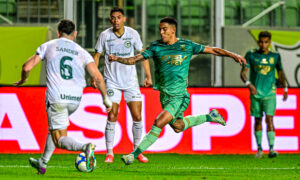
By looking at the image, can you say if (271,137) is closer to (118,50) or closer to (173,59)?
(118,50)

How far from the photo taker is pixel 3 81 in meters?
11.9

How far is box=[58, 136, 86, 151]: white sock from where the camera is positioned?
23.1 ft

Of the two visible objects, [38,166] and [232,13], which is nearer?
[38,166]

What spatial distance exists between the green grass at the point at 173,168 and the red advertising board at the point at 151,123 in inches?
15.8

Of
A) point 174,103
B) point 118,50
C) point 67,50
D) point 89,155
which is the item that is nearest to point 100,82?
point 67,50

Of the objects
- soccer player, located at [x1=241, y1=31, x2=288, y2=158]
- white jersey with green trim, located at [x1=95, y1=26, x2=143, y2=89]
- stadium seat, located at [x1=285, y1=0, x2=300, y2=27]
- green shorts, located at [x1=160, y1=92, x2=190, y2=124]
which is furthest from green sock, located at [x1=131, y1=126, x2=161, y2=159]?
stadium seat, located at [x1=285, y1=0, x2=300, y2=27]

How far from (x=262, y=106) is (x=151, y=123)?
1.74m

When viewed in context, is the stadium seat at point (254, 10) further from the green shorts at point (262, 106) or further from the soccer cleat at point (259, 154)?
the soccer cleat at point (259, 154)

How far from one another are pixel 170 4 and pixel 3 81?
11.0ft

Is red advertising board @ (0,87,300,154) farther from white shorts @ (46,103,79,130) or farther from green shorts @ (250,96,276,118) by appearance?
white shorts @ (46,103,79,130)

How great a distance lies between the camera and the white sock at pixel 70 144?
7027 mm

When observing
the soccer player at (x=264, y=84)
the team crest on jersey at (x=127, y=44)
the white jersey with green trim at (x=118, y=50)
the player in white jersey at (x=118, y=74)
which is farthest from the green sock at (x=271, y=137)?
the team crest on jersey at (x=127, y=44)

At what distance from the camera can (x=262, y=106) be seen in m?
11.1

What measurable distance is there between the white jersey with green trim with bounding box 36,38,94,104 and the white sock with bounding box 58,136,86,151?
37 cm
